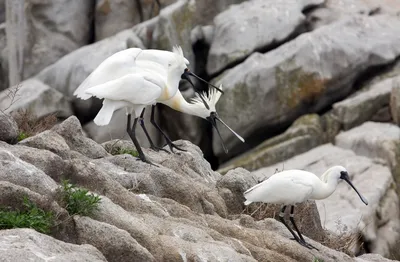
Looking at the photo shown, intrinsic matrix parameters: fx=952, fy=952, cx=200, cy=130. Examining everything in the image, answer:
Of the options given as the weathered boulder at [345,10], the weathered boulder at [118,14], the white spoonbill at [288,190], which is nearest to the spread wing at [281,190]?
the white spoonbill at [288,190]

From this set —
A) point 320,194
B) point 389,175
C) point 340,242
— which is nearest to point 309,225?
point 340,242

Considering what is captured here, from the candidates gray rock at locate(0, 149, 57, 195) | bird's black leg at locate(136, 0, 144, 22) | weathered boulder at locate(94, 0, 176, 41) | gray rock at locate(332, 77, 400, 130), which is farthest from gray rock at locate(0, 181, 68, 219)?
bird's black leg at locate(136, 0, 144, 22)

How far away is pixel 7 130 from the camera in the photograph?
8055 mm

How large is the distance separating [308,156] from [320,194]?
986 centimetres

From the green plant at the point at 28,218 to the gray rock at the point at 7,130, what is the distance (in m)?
1.48

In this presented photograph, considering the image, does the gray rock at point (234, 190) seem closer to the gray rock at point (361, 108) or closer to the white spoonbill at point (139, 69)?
the white spoonbill at point (139, 69)

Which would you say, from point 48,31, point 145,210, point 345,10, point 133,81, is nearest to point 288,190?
point 145,210

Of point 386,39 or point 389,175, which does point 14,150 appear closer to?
point 389,175

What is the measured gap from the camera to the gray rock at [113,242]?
666cm

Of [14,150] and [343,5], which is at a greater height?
[14,150]

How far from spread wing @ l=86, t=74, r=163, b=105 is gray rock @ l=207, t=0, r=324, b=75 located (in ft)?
39.5

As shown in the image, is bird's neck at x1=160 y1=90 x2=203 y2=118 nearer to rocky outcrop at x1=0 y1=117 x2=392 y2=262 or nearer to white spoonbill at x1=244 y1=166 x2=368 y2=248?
rocky outcrop at x1=0 y1=117 x2=392 y2=262

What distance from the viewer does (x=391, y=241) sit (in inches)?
632

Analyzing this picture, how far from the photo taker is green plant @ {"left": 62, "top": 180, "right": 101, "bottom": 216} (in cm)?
696
